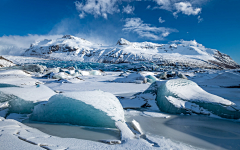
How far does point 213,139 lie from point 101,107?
128 cm

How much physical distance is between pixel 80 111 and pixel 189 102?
1894 millimetres

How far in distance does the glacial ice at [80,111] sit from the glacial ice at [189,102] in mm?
1032

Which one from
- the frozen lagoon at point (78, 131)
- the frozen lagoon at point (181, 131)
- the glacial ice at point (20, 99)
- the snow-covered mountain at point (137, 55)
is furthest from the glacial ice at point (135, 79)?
the snow-covered mountain at point (137, 55)

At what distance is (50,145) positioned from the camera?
0.99 meters

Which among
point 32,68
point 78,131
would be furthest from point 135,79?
point 32,68

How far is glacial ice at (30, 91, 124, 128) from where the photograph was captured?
1592 millimetres

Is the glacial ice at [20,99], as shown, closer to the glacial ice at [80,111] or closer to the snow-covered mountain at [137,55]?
the glacial ice at [80,111]

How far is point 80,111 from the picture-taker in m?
1.64

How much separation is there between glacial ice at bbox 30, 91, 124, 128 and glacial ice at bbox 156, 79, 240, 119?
103 cm

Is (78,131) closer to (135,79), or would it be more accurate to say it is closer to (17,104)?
(17,104)

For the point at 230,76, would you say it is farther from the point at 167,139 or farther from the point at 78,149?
the point at 78,149

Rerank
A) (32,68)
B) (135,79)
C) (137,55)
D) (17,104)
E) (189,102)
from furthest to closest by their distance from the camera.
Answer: (137,55) < (32,68) < (135,79) < (189,102) < (17,104)

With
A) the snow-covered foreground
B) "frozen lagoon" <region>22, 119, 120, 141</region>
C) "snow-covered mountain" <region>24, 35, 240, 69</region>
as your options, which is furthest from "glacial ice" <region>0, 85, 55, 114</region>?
"snow-covered mountain" <region>24, 35, 240, 69</region>

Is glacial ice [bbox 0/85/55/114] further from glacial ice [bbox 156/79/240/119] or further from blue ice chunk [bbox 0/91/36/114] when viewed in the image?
glacial ice [bbox 156/79/240/119]
